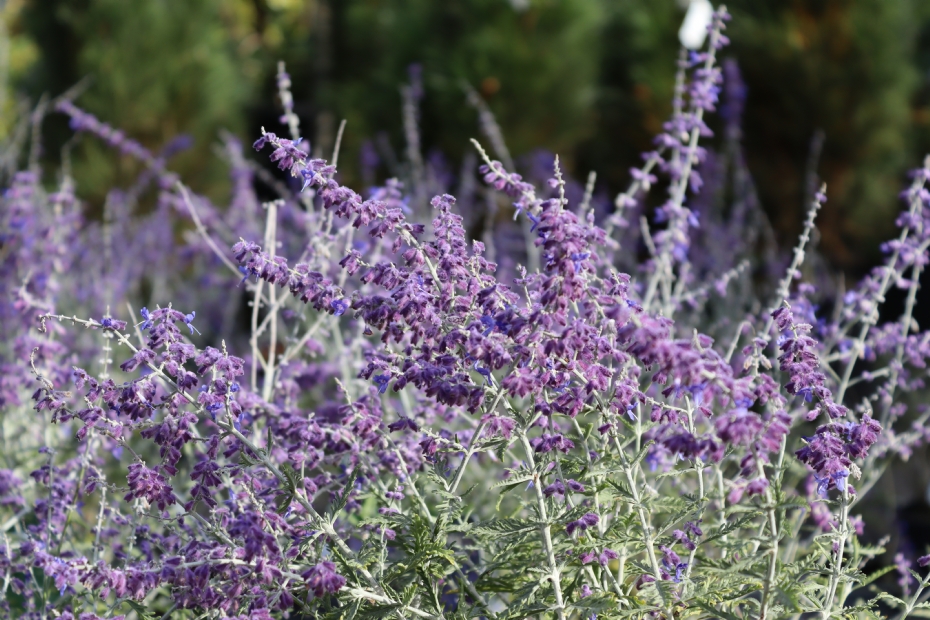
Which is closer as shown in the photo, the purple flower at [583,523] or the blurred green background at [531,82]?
the purple flower at [583,523]

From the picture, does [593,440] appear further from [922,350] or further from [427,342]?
[922,350]

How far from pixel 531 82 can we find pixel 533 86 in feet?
0.12

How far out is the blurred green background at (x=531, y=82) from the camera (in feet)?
21.7

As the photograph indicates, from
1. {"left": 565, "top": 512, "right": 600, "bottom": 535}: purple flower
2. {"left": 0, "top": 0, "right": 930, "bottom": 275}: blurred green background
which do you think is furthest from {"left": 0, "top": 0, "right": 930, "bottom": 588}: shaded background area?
{"left": 565, "top": 512, "right": 600, "bottom": 535}: purple flower

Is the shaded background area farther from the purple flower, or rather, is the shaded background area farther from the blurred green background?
the purple flower

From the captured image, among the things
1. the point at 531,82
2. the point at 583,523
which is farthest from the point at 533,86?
the point at 583,523

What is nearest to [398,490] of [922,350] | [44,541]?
[44,541]

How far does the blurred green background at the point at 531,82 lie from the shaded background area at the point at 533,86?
0.05 feet

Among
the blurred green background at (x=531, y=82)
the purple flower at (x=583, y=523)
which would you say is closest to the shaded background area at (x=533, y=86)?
the blurred green background at (x=531, y=82)

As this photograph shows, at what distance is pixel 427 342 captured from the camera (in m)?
2.22

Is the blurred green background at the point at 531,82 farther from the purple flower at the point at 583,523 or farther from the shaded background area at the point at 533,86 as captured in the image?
the purple flower at the point at 583,523

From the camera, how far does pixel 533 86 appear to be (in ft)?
25.7

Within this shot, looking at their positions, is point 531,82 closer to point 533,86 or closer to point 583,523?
point 533,86

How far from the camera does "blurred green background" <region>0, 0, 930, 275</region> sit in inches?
261
